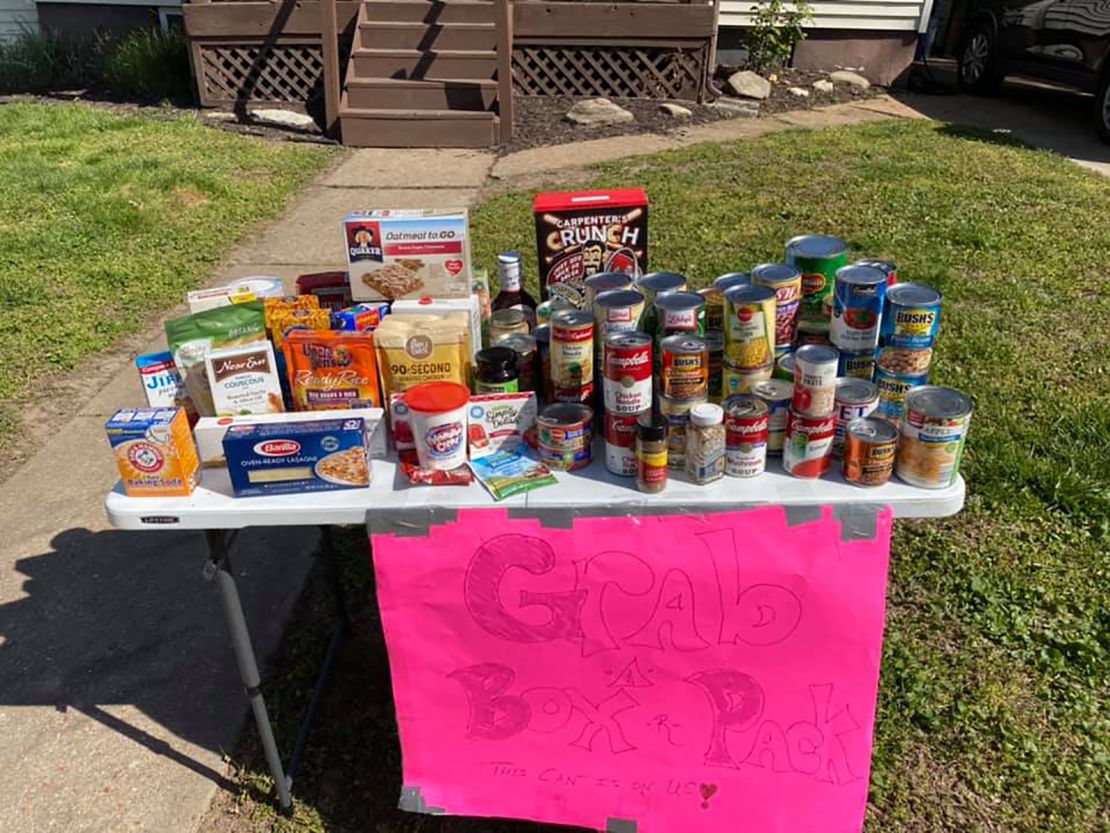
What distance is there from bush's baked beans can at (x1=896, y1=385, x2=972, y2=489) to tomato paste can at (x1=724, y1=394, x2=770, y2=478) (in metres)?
0.31

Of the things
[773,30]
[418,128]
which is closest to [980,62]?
[773,30]

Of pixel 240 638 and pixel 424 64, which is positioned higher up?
pixel 424 64

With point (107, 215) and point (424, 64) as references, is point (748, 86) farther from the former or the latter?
point (107, 215)

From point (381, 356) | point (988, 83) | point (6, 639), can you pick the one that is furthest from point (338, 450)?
point (988, 83)

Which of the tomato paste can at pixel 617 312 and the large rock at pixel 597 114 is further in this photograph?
the large rock at pixel 597 114

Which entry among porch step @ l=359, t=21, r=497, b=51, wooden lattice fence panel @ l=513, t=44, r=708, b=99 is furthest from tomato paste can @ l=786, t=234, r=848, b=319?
wooden lattice fence panel @ l=513, t=44, r=708, b=99

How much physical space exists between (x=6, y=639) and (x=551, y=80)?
882 cm

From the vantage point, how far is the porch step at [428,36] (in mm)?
9633

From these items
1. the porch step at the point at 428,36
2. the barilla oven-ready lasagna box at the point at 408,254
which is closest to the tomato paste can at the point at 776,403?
the barilla oven-ready lasagna box at the point at 408,254

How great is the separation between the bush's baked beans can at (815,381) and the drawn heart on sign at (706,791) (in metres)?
1.02

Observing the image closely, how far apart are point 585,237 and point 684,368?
691 mm

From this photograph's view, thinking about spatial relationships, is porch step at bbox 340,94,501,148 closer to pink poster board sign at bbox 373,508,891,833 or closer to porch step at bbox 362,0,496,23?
porch step at bbox 362,0,496,23

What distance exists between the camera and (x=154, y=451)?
2004mm

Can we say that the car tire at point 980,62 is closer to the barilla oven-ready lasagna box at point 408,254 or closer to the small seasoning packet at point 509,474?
the barilla oven-ready lasagna box at point 408,254
